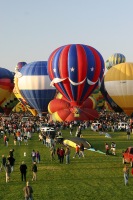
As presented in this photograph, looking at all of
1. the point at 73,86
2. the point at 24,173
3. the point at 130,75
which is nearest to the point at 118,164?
the point at 24,173

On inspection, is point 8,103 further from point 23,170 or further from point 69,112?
point 23,170

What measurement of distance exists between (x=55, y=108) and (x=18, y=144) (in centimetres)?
2410

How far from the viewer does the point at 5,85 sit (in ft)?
263

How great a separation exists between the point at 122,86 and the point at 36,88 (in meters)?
16.6

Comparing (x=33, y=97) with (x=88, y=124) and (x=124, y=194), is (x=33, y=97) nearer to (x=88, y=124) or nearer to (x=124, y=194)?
(x=88, y=124)

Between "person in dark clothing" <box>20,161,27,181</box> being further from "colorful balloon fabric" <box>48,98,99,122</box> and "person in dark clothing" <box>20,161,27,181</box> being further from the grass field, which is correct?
"colorful balloon fabric" <box>48,98,99,122</box>

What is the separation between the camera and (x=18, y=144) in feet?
128

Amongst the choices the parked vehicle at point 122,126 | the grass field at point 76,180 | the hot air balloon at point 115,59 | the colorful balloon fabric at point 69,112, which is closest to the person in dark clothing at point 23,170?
the grass field at point 76,180

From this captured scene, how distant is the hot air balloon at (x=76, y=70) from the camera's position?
6016cm

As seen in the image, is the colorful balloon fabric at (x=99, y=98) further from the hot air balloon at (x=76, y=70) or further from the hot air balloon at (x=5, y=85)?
the hot air balloon at (x=76, y=70)

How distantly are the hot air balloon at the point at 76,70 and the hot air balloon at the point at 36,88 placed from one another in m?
11.5

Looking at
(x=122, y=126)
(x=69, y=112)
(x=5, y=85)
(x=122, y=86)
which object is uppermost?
(x=5, y=85)

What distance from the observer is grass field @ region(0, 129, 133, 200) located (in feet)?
65.4

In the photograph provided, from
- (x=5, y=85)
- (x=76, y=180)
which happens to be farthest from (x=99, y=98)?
(x=76, y=180)
